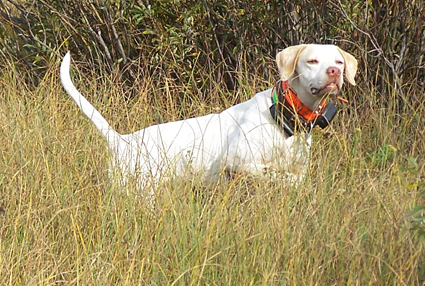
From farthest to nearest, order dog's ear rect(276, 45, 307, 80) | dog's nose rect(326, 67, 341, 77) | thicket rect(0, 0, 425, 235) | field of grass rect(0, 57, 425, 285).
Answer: thicket rect(0, 0, 425, 235) → dog's ear rect(276, 45, 307, 80) → dog's nose rect(326, 67, 341, 77) → field of grass rect(0, 57, 425, 285)

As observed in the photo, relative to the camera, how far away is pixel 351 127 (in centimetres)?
463

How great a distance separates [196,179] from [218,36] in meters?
2.01

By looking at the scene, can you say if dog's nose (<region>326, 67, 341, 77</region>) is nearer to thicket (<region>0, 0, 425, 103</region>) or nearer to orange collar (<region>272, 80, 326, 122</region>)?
orange collar (<region>272, 80, 326, 122</region>)

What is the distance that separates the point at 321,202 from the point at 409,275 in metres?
0.73

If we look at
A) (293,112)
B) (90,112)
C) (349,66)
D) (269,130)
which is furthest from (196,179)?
(349,66)

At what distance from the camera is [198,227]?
122 inches

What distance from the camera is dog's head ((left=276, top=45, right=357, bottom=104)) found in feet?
12.8

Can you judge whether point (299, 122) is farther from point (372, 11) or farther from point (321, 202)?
point (372, 11)

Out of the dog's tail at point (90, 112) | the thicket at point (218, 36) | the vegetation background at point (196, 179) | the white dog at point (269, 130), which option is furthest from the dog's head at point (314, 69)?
the dog's tail at point (90, 112)

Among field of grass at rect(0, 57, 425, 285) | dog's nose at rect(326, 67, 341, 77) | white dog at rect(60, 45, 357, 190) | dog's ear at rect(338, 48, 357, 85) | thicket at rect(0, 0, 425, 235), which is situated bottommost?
field of grass at rect(0, 57, 425, 285)

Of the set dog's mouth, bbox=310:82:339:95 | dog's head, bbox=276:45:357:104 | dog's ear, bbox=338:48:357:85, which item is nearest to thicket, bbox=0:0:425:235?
dog's ear, bbox=338:48:357:85

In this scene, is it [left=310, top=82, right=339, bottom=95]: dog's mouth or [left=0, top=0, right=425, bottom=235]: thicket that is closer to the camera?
[left=310, top=82, right=339, bottom=95]: dog's mouth

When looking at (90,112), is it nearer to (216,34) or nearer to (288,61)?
(288,61)

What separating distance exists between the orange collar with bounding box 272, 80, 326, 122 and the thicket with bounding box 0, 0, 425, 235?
0.81 meters
